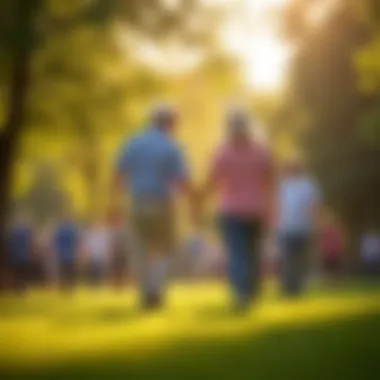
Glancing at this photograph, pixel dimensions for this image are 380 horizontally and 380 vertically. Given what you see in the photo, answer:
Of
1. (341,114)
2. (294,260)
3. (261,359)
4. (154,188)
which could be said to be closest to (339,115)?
(341,114)

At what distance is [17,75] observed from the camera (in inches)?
88.4

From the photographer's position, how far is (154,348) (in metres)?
2.16

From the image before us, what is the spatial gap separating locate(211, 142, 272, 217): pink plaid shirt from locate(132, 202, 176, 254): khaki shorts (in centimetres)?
12

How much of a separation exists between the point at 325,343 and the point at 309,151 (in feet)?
1.36

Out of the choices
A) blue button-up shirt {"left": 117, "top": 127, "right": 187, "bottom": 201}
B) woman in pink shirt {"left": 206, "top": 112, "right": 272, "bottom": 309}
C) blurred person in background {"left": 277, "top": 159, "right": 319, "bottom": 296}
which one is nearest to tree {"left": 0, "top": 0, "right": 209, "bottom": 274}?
blue button-up shirt {"left": 117, "top": 127, "right": 187, "bottom": 201}

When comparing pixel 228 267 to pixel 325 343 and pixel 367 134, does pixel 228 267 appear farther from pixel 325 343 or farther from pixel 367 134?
pixel 367 134

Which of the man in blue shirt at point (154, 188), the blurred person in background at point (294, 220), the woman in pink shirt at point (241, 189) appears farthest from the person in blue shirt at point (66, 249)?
the blurred person in background at point (294, 220)

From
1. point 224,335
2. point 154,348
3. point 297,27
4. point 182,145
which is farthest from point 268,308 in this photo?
point 297,27

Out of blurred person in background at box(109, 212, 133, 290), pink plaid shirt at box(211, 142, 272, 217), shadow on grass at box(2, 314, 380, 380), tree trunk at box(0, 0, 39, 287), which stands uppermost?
tree trunk at box(0, 0, 39, 287)

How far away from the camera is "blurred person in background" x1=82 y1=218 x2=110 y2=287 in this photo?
218 cm

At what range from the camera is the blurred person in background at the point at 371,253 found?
2203 mm

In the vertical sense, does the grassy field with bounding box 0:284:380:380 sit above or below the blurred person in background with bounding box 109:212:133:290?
below

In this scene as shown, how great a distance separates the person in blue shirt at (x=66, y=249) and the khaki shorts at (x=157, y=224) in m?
0.13

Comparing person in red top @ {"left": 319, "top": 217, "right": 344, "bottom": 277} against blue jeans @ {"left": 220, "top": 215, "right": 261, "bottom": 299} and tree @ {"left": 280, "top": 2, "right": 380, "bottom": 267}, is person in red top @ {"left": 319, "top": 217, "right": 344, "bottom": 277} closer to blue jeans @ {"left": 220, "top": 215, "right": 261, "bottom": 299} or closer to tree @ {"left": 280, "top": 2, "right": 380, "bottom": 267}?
tree @ {"left": 280, "top": 2, "right": 380, "bottom": 267}
